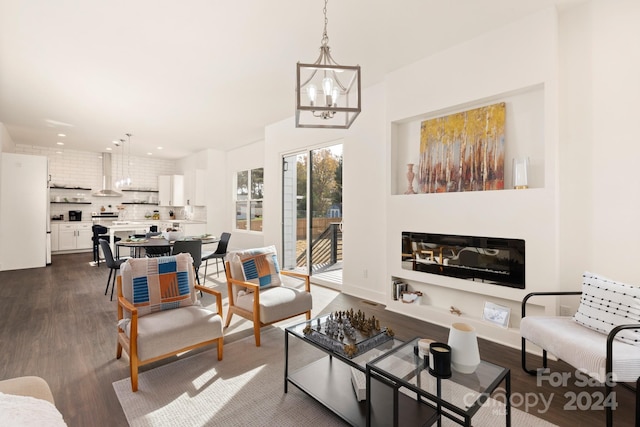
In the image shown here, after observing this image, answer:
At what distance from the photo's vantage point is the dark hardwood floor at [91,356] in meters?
1.96

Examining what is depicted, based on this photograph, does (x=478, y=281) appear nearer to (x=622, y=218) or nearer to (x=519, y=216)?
(x=519, y=216)

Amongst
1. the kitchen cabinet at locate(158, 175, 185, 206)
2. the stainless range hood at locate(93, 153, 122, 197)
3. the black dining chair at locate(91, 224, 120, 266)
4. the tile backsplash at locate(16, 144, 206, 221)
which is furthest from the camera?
the kitchen cabinet at locate(158, 175, 185, 206)

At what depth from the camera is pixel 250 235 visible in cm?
765

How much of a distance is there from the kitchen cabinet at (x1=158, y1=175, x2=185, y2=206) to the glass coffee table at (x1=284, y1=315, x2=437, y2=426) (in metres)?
8.16

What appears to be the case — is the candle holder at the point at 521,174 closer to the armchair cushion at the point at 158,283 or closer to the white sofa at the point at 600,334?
the white sofa at the point at 600,334

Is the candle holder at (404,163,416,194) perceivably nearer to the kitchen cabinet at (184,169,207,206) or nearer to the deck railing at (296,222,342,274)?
the deck railing at (296,222,342,274)

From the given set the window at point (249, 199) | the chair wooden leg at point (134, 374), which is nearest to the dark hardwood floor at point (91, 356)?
the chair wooden leg at point (134, 374)

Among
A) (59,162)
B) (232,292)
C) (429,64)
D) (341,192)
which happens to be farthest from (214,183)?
(429,64)

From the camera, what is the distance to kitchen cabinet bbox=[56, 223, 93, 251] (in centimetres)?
823

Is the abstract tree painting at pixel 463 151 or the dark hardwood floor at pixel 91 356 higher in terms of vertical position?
the abstract tree painting at pixel 463 151

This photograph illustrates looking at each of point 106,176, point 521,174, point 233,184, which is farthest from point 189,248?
point 106,176

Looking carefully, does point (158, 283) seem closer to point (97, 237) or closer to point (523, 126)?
point (523, 126)

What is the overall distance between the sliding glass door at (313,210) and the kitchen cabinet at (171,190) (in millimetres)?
4708

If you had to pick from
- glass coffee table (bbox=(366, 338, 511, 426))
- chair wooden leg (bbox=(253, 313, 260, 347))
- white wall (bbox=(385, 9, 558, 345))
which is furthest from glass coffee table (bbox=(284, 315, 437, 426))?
white wall (bbox=(385, 9, 558, 345))
